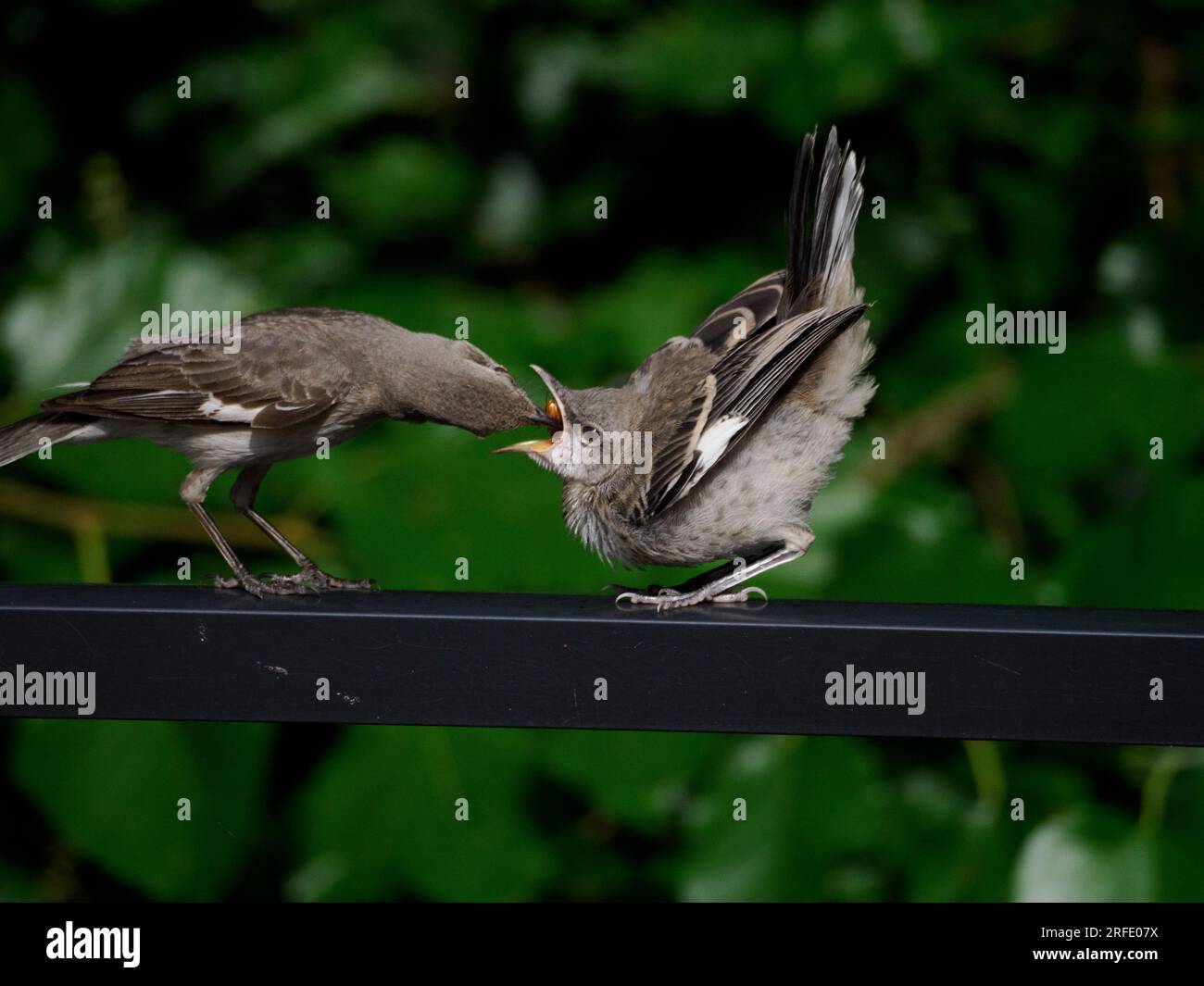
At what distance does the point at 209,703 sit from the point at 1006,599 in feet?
5.07

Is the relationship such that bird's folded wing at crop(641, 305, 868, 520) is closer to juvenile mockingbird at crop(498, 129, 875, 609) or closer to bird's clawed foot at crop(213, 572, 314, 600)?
juvenile mockingbird at crop(498, 129, 875, 609)

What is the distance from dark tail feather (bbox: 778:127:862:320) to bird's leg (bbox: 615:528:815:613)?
357mm

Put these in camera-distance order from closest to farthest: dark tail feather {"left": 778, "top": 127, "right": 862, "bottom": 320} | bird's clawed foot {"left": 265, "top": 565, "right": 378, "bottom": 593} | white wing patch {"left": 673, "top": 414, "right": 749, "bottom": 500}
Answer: white wing patch {"left": 673, "top": 414, "right": 749, "bottom": 500} < dark tail feather {"left": 778, "top": 127, "right": 862, "bottom": 320} < bird's clawed foot {"left": 265, "top": 565, "right": 378, "bottom": 593}

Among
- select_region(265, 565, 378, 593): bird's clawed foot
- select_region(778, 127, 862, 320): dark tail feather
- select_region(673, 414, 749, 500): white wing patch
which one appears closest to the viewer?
select_region(673, 414, 749, 500): white wing patch

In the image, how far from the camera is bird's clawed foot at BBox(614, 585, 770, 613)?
1.87m

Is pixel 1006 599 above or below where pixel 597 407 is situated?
below

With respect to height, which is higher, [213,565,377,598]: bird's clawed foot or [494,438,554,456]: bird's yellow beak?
[494,438,554,456]: bird's yellow beak

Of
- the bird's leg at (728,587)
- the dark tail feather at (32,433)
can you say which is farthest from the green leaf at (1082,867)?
the dark tail feather at (32,433)

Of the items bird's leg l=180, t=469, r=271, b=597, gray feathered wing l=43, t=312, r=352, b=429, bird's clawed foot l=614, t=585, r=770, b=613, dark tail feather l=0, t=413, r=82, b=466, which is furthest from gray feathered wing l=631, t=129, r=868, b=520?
dark tail feather l=0, t=413, r=82, b=466

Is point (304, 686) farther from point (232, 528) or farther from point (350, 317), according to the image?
point (232, 528)

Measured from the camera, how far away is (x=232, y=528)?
2.59 meters

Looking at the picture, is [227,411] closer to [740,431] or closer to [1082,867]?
[740,431]

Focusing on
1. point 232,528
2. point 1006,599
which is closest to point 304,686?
point 232,528
